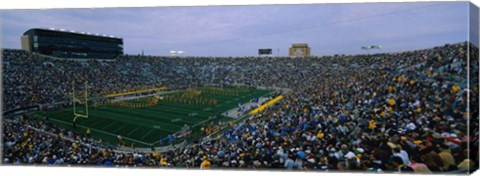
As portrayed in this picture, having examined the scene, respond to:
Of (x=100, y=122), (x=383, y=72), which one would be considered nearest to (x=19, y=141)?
(x=100, y=122)

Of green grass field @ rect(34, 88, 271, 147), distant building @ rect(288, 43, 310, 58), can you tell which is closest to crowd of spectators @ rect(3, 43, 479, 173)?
distant building @ rect(288, 43, 310, 58)

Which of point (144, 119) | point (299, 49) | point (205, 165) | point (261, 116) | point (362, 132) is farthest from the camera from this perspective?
point (144, 119)

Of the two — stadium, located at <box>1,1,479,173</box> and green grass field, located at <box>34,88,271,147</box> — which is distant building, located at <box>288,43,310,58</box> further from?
green grass field, located at <box>34,88,271,147</box>

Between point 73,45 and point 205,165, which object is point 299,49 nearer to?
point 205,165

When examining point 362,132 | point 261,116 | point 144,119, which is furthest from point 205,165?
point 144,119

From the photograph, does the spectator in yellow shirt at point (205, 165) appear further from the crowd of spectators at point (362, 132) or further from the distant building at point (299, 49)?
the distant building at point (299, 49)

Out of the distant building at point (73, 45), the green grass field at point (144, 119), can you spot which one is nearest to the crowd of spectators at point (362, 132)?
the green grass field at point (144, 119)
